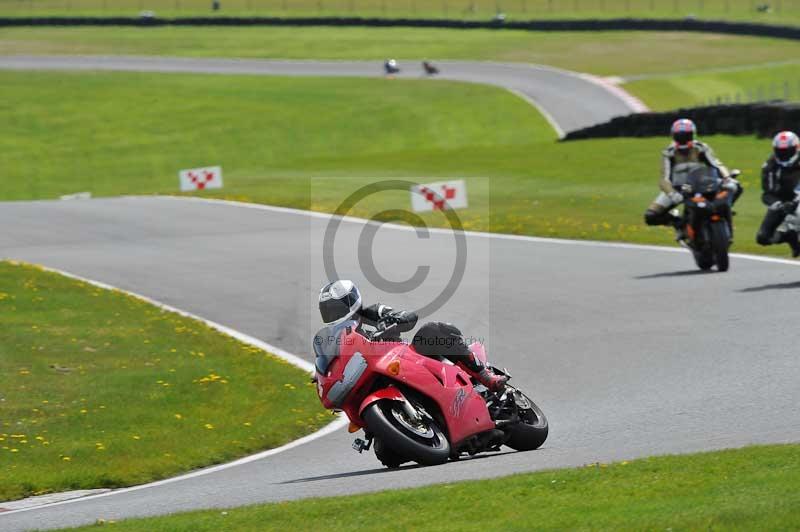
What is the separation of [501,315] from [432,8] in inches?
3220

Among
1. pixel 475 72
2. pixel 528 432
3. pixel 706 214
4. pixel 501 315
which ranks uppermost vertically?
pixel 475 72

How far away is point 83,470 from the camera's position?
11234mm

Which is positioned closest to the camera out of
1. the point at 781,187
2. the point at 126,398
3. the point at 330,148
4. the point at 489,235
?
the point at 126,398

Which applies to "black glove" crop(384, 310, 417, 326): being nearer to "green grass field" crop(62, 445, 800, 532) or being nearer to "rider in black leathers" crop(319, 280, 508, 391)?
"rider in black leathers" crop(319, 280, 508, 391)

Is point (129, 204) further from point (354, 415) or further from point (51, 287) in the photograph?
point (354, 415)

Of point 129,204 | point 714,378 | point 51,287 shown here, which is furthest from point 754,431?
point 129,204

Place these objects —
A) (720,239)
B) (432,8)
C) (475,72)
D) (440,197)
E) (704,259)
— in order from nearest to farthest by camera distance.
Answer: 1. (720,239)
2. (704,259)
3. (440,197)
4. (475,72)
5. (432,8)

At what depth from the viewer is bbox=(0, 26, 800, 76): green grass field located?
69750 millimetres

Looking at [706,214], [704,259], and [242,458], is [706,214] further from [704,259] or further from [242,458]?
[242,458]

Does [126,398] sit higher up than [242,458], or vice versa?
[126,398]

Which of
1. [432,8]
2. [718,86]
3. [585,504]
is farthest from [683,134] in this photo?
[432,8]

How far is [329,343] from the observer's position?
9.66 m

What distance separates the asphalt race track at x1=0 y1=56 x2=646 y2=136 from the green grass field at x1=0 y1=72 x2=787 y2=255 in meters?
1.90

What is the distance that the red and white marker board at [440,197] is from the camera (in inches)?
1106
